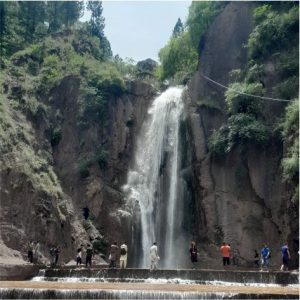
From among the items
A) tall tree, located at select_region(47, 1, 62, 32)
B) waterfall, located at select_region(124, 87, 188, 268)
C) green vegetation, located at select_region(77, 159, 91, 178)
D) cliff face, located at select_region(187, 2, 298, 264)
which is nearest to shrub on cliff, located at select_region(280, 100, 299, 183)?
cliff face, located at select_region(187, 2, 298, 264)

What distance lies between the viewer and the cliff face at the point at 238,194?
28.2 m

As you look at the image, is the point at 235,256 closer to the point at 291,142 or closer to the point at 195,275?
the point at 291,142

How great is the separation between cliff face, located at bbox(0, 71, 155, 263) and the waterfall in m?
1.00

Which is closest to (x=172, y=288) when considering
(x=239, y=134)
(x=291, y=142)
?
(x=291, y=142)

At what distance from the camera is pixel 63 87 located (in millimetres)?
38938

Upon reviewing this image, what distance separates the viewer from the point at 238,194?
2983cm

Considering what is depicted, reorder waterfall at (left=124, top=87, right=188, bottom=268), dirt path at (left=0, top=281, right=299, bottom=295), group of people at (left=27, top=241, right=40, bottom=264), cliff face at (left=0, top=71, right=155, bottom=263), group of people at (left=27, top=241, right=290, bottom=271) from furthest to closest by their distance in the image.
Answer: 1. waterfall at (left=124, top=87, right=188, bottom=268)
2. cliff face at (left=0, top=71, right=155, bottom=263)
3. group of people at (left=27, top=241, right=40, bottom=264)
4. group of people at (left=27, top=241, right=290, bottom=271)
5. dirt path at (left=0, top=281, right=299, bottom=295)

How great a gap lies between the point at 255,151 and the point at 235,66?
910 centimetres

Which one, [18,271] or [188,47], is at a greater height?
[188,47]

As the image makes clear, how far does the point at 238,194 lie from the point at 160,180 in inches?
213

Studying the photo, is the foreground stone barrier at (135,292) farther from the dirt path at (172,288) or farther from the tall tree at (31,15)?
the tall tree at (31,15)

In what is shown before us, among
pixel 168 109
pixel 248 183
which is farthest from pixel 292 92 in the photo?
pixel 168 109

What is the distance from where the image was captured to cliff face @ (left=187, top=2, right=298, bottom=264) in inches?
1111

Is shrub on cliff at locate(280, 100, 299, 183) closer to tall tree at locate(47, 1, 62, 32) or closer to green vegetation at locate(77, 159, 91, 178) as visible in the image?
green vegetation at locate(77, 159, 91, 178)
